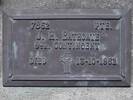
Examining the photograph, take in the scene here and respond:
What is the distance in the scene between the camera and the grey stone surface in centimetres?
636

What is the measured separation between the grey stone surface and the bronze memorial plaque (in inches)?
2.8

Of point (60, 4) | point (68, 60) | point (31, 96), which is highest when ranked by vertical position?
point (60, 4)

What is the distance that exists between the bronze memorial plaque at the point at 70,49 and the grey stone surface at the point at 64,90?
0.07m

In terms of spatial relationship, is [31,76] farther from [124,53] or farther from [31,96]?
[124,53]

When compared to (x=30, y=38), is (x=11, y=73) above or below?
below

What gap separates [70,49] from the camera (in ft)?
21.0

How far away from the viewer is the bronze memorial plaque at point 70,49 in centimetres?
636

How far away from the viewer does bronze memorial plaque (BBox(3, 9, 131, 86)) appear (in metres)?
6.36

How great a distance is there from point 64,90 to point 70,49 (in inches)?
19.8

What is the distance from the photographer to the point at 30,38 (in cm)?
641

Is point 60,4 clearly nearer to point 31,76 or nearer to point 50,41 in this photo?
point 50,41

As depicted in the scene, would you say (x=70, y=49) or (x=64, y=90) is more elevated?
(x=70, y=49)

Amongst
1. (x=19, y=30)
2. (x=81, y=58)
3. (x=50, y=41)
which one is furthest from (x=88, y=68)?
(x=19, y=30)

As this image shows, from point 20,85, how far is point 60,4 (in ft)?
3.63
